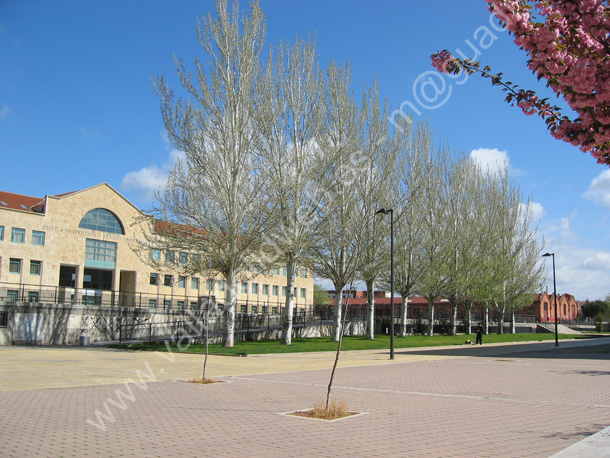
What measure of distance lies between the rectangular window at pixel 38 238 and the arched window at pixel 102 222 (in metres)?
3.97

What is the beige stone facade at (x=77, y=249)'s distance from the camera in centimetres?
4744

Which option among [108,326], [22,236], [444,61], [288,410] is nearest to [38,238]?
[22,236]

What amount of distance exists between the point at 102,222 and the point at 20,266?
946 centimetres

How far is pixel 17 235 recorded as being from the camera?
158 ft

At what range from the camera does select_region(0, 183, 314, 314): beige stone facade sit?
47.4 m

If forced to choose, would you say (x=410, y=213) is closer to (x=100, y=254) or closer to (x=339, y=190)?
(x=339, y=190)

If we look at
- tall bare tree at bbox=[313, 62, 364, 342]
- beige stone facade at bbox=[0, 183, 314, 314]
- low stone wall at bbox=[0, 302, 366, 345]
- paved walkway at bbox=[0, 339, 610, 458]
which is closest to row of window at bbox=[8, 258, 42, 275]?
beige stone facade at bbox=[0, 183, 314, 314]

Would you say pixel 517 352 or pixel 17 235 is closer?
pixel 517 352

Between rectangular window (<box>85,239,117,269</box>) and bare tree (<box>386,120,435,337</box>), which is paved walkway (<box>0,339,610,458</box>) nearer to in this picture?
bare tree (<box>386,120,435,337</box>)

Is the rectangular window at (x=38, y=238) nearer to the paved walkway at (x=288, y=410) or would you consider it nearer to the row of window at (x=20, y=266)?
the row of window at (x=20, y=266)

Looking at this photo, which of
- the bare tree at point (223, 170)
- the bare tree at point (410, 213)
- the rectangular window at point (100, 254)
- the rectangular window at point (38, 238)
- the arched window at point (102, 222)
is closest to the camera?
the bare tree at point (223, 170)

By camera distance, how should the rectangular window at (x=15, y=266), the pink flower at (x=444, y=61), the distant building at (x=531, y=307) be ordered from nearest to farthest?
the pink flower at (x=444, y=61), the rectangular window at (x=15, y=266), the distant building at (x=531, y=307)

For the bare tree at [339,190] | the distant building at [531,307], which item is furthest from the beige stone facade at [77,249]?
the distant building at [531,307]

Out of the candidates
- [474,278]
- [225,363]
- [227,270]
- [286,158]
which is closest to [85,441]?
[225,363]
